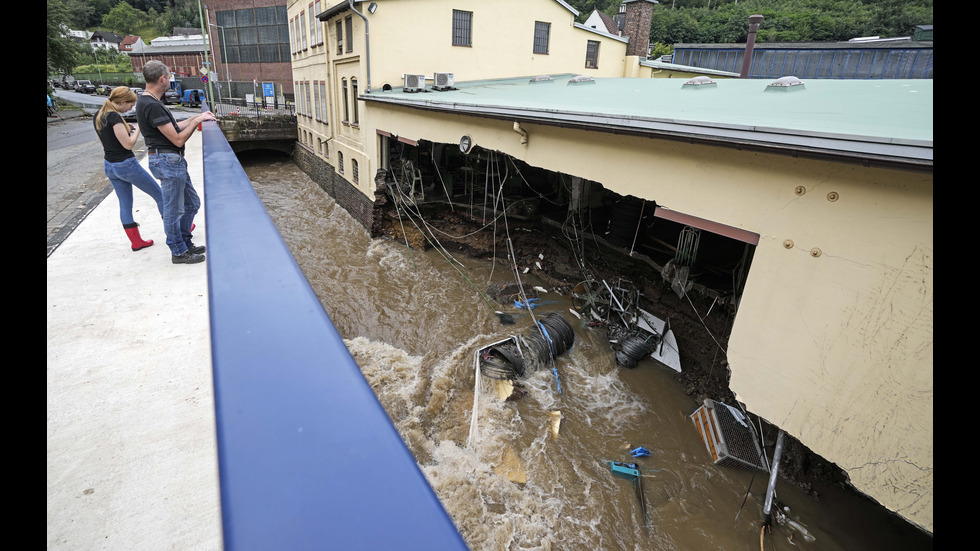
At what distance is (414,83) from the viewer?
519 inches

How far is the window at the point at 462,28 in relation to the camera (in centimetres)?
1509

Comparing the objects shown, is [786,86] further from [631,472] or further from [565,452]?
[565,452]

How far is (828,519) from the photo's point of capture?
219 inches

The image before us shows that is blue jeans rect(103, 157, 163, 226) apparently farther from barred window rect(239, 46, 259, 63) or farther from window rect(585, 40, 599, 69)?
barred window rect(239, 46, 259, 63)

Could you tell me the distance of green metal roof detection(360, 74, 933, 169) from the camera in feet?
10.9

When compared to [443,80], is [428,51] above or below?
above

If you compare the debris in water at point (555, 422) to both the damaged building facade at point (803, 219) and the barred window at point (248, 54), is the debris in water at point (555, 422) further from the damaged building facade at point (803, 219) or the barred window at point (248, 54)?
the barred window at point (248, 54)

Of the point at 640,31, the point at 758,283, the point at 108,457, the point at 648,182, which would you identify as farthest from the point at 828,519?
the point at 640,31

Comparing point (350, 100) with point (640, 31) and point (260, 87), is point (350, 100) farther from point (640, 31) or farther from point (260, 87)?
point (260, 87)

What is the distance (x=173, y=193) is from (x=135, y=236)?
779 millimetres

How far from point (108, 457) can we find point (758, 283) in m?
4.86

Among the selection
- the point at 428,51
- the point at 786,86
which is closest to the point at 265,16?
the point at 428,51

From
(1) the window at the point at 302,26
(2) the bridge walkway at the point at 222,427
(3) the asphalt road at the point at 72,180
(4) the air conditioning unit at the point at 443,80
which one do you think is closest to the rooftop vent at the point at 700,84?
(2) the bridge walkway at the point at 222,427

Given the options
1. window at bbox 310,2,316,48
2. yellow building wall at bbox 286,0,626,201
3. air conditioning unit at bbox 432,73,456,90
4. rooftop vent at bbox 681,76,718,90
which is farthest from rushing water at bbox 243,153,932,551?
window at bbox 310,2,316,48
